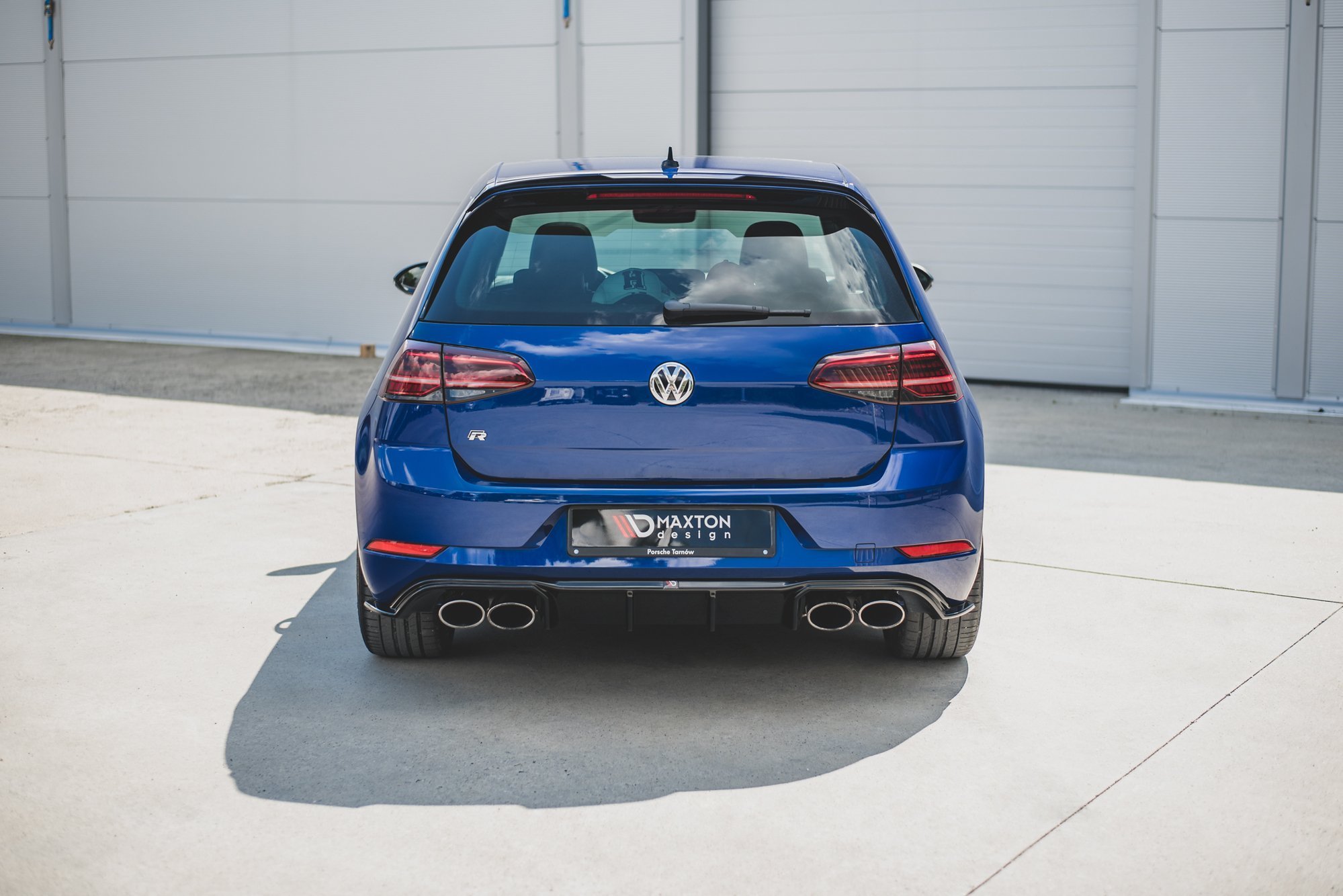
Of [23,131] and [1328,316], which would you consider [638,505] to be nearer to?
[1328,316]

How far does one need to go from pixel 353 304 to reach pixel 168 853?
1201 cm

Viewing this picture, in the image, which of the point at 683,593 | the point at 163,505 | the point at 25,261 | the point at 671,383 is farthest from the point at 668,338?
the point at 25,261

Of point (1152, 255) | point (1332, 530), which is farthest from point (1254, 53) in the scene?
point (1332, 530)

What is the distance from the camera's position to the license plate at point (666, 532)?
12.4 ft

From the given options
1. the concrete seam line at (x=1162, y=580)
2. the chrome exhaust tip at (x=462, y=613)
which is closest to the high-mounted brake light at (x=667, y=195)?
the chrome exhaust tip at (x=462, y=613)

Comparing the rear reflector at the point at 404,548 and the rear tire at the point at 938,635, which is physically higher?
the rear reflector at the point at 404,548

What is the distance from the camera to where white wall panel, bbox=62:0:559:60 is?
1383cm

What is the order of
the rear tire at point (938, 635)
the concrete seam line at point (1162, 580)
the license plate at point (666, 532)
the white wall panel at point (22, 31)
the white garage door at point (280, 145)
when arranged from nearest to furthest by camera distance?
the license plate at point (666, 532) → the rear tire at point (938, 635) → the concrete seam line at point (1162, 580) → the white garage door at point (280, 145) → the white wall panel at point (22, 31)

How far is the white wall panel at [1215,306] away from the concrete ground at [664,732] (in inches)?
196

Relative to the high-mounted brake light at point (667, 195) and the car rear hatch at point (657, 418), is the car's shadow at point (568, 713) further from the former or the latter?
the high-mounted brake light at point (667, 195)

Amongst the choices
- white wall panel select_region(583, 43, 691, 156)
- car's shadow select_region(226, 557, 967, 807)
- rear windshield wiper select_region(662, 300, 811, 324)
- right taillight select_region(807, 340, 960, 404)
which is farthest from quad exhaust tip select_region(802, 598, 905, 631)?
white wall panel select_region(583, 43, 691, 156)

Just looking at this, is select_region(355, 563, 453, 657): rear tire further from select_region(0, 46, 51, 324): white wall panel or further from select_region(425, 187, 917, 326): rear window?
select_region(0, 46, 51, 324): white wall panel

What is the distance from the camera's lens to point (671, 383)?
149 inches

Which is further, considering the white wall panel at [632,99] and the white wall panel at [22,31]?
the white wall panel at [22,31]
